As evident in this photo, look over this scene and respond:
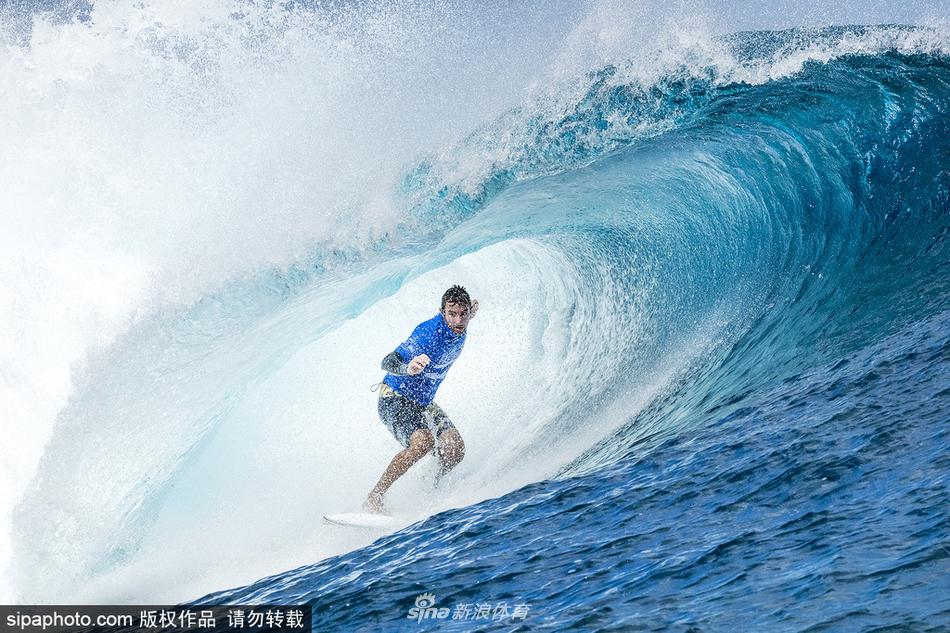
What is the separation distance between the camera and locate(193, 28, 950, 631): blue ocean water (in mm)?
2936

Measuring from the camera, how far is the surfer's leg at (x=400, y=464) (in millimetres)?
5574

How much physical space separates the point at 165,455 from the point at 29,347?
1674 millimetres

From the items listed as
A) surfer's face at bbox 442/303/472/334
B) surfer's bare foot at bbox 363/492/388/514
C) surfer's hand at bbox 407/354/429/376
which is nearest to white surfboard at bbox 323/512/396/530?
surfer's bare foot at bbox 363/492/388/514

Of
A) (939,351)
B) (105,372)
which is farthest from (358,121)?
(939,351)

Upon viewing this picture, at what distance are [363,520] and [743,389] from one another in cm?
276

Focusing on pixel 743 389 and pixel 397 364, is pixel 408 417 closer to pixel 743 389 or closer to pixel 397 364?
pixel 397 364

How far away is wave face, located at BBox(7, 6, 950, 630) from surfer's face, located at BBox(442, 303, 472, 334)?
1140mm

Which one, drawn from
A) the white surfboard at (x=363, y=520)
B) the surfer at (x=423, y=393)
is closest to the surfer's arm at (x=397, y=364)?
the surfer at (x=423, y=393)

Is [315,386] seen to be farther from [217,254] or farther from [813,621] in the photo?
[813,621]

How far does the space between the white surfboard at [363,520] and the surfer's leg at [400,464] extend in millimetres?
96

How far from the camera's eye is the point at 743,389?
5746mm

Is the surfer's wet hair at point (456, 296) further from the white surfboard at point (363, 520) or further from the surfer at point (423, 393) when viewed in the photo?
the white surfboard at point (363, 520)

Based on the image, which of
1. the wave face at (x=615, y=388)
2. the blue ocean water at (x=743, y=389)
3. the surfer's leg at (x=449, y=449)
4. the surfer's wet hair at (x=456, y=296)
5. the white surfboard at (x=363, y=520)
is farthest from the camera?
the surfer's leg at (x=449, y=449)

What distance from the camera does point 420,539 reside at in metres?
4.70
